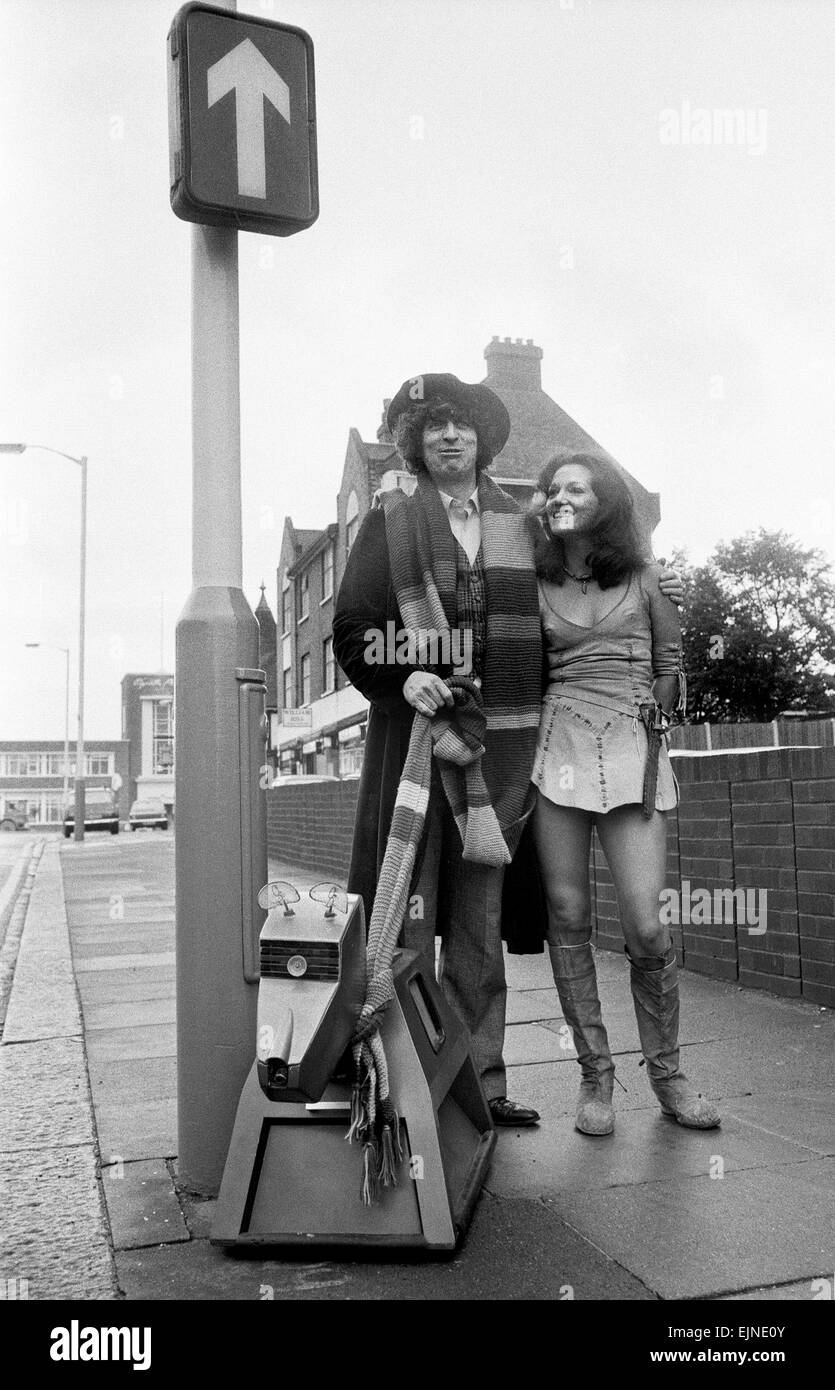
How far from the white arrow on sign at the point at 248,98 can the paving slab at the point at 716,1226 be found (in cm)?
265

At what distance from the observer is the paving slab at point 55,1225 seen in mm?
2352

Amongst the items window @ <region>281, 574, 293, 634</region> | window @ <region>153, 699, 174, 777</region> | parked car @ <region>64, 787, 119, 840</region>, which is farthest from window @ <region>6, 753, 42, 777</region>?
window @ <region>281, 574, 293, 634</region>

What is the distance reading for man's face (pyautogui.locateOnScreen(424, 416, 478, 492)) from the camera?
330cm

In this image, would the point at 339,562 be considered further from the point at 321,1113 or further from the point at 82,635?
the point at 321,1113

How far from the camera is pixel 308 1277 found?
237 centimetres

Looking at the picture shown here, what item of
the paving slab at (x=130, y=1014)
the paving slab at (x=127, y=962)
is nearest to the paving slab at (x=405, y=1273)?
the paving slab at (x=130, y=1014)

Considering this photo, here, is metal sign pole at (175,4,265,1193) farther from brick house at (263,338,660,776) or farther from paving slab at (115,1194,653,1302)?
brick house at (263,338,660,776)

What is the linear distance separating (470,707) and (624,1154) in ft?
4.15

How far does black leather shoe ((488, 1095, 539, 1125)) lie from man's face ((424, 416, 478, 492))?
1.83 meters

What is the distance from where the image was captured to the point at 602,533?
132 inches

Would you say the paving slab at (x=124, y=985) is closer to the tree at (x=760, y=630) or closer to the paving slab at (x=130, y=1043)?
the paving slab at (x=130, y=1043)
